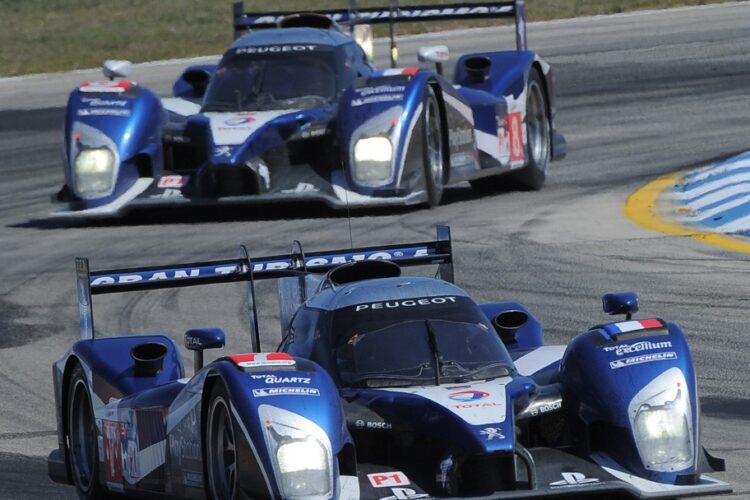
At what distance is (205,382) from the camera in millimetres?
7832

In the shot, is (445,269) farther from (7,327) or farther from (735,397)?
(7,327)

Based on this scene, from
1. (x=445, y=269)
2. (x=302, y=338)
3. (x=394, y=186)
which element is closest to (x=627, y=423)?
(x=302, y=338)

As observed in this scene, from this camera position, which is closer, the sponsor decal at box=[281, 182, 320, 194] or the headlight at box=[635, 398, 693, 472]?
the headlight at box=[635, 398, 693, 472]

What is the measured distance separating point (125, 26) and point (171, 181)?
2025 cm

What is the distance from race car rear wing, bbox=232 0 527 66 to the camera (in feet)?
60.8

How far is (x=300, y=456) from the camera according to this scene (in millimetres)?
7227

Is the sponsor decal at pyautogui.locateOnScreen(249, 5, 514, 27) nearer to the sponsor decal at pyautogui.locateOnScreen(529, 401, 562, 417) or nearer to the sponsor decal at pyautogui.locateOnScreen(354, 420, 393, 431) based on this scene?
the sponsor decal at pyautogui.locateOnScreen(529, 401, 562, 417)

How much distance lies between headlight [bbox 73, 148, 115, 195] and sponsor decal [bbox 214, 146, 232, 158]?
0.95 m

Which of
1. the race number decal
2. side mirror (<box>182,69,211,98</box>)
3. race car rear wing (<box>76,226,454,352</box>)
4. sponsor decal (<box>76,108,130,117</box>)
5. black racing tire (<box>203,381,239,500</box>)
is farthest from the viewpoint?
side mirror (<box>182,69,211,98</box>)

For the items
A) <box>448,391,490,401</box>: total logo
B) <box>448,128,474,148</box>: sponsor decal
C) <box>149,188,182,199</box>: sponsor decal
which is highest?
<box>448,391,490,401</box>: total logo

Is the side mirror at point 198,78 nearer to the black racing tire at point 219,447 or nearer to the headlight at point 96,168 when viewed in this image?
the headlight at point 96,168

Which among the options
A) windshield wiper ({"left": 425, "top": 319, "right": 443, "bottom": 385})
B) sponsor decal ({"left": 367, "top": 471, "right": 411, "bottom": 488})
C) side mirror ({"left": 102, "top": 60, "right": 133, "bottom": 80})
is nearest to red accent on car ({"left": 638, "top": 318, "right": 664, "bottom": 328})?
windshield wiper ({"left": 425, "top": 319, "right": 443, "bottom": 385})

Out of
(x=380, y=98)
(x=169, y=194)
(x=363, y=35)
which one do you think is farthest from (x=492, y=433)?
(x=363, y=35)

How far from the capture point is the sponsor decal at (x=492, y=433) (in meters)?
7.48
